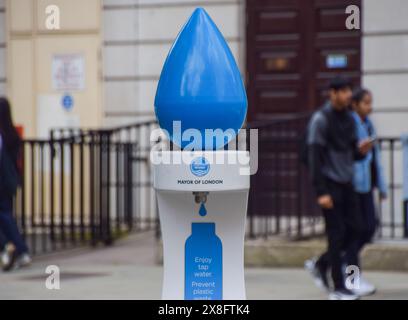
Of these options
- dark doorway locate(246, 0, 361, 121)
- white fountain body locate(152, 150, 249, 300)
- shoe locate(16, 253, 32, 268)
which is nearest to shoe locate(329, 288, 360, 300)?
white fountain body locate(152, 150, 249, 300)

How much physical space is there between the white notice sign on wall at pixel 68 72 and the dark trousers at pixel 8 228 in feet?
11.0

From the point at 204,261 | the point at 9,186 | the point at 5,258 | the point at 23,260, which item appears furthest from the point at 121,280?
the point at 204,261

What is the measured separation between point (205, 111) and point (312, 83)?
25.4 ft

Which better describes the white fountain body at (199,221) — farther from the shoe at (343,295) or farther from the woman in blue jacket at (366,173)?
the woman in blue jacket at (366,173)

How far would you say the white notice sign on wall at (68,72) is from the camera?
13797mm

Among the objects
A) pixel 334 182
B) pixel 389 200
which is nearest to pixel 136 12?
pixel 389 200

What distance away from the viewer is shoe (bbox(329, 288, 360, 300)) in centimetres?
866

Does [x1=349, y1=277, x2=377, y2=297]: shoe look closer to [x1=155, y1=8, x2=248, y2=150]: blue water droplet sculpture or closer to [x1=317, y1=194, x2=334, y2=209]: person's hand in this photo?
[x1=317, y1=194, x2=334, y2=209]: person's hand

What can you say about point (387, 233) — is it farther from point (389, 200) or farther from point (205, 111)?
point (205, 111)

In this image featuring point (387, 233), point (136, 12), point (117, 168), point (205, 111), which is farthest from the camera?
point (136, 12)

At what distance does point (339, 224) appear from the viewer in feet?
28.4

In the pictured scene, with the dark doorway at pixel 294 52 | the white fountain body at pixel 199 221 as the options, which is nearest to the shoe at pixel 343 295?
the white fountain body at pixel 199 221

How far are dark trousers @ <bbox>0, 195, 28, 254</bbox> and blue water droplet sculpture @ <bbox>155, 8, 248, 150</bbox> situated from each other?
17.1 ft

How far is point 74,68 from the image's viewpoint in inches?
544
